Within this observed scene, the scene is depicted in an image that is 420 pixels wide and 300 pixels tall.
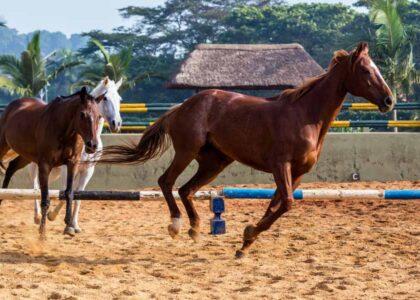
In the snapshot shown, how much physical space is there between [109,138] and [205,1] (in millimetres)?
57621

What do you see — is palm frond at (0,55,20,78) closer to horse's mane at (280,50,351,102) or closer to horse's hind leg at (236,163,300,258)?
horse's mane at (280,50,351,102)

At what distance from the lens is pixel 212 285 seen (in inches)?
261

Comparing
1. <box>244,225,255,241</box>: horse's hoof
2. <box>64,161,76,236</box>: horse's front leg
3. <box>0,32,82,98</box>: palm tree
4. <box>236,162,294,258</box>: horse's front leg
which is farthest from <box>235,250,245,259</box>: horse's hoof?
<box>0,32,82,98</box>: palm tree

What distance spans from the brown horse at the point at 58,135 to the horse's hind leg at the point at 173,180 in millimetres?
823

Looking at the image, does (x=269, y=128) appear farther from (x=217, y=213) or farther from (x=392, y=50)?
(x=392, y=50)

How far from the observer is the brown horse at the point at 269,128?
7.79 metres

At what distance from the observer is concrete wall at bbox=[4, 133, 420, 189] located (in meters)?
14.0

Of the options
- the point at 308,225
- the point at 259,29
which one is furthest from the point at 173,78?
the point at 259,29

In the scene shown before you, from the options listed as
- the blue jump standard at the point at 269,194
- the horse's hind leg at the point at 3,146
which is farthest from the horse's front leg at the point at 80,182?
the blue jump standard at the point at 269,194

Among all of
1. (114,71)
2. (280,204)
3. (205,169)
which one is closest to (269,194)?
(205,169)

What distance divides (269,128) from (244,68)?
80.5 feet

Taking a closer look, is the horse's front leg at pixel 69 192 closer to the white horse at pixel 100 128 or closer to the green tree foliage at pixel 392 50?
the white horse at pixel 100 128

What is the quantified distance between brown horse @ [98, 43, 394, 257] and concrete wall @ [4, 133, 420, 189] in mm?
5123

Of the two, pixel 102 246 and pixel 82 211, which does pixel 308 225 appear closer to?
pixel 102 246
